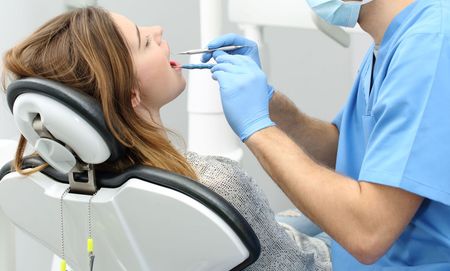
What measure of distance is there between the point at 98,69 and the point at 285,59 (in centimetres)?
177

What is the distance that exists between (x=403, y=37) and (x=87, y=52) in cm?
58

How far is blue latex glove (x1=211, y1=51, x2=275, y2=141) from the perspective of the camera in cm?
117

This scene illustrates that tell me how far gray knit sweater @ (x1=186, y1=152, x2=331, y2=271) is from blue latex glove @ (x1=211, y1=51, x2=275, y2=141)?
0.11m

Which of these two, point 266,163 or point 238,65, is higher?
point 238,65

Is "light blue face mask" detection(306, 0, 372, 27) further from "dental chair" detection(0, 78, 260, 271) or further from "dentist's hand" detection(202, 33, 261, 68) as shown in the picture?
"dental chair" detection(0, 78, 260, 271)

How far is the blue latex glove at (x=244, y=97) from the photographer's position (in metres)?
1.17

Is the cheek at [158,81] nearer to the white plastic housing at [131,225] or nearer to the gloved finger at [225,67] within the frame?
the gloved finger at [225,67]

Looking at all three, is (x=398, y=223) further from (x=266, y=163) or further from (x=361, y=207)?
(x=266, y=163)

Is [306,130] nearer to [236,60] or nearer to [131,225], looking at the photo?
[236,60]

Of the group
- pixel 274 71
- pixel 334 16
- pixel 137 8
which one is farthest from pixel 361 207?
pixel 274 71

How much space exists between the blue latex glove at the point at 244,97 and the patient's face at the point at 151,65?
0.16 m

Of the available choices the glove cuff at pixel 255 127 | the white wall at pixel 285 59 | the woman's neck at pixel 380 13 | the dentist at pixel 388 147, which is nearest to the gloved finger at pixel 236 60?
the dentist at pixel 388 147

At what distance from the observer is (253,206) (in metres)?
1.26

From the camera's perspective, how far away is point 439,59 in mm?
1030
